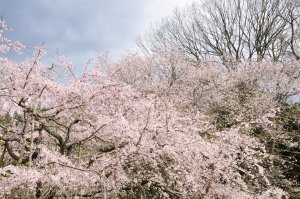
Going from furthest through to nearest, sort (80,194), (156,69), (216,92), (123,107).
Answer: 1. (156,69)
2. (216,92)
3. (123,107)
4. (80,194)

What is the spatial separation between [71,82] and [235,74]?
16926mm

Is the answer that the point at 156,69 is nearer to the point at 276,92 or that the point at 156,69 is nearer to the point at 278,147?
the point at 276,92

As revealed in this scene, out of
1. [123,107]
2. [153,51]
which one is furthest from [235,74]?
[123,107]

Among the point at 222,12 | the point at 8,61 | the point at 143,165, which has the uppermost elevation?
the point at 222,12

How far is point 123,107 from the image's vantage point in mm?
7879

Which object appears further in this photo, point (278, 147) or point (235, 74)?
point (235, 74)

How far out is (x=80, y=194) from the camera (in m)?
6.12

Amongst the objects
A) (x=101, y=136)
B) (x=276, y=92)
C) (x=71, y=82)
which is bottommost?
(x=101, y=136)

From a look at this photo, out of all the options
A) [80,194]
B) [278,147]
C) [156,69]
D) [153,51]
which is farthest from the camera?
[153,51]

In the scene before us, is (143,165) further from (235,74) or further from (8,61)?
(235,74)

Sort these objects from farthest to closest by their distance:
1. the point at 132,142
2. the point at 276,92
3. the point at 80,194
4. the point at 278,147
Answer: the point at 276,92 < the point at 278,147 < the point at 132,142 < the point at 80,194

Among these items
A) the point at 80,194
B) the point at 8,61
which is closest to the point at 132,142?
the point at 80,194

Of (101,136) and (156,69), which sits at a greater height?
(156,69)

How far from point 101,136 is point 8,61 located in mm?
2693
